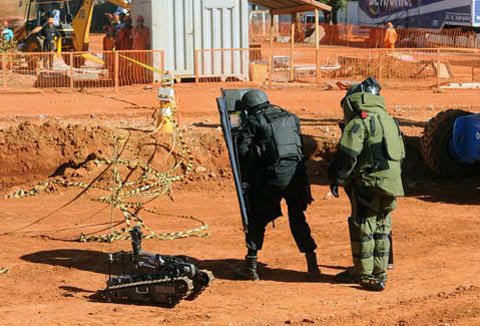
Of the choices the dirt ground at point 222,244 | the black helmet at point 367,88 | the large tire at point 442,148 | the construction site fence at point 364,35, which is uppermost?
the construction site fence at point 364,35

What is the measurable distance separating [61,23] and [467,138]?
84.4 feet

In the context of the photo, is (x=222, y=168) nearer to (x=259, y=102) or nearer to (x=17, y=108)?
(x=259, y=102)

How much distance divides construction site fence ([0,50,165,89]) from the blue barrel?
11666 millimetres

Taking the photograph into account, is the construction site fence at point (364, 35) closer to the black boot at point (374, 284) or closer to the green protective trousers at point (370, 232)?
the green protective trousers at point (370, 232)

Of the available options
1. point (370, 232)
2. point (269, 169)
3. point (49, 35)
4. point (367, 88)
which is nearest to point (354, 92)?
point (367, 88)

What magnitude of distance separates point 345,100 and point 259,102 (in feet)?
2.92

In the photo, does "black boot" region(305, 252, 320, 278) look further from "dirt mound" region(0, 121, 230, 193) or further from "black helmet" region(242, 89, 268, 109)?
"dirt mound" region(0, 121, 230, 193)

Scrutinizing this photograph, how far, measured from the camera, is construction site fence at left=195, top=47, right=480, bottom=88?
25.7 meters

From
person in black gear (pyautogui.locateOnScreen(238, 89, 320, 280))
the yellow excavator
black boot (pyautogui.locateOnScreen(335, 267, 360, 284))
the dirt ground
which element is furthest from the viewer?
the yellow excavator

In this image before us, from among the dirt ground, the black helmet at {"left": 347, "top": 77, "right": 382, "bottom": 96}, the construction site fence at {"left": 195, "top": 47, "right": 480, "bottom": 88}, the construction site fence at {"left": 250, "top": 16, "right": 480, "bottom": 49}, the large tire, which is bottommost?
the dirt ground

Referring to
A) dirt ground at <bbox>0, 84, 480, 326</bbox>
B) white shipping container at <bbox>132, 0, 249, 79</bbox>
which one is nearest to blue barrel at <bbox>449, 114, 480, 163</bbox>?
dirt ground at <bbox>0, 84, 480, 326</bbox>

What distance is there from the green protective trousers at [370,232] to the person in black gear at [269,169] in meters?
0.62

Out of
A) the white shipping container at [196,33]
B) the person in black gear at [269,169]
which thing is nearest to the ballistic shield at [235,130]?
the person in black gear at [269,169]

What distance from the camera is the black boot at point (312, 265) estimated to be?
9.66m
